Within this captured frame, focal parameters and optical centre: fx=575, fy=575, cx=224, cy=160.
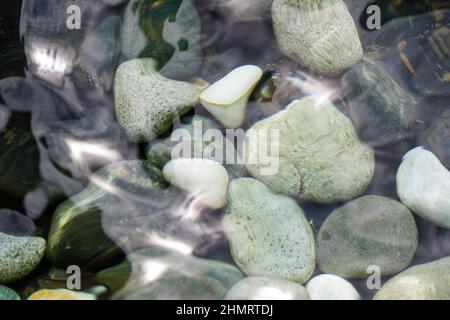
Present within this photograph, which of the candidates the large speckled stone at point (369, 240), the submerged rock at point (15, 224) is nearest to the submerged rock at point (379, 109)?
the large speckled stone at point (369, 240)

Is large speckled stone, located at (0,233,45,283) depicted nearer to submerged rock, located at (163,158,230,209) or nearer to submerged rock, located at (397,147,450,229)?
submerged rock, located at (163,158,230,209)

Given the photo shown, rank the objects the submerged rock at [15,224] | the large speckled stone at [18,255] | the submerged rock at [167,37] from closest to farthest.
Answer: the large speckled stone at [18,255] → the submerged rock at [15,224] → the submerged rock at [167,37]

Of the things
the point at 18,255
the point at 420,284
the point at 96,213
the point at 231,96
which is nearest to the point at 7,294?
the point at 18,255

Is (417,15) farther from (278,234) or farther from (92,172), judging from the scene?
(92,172)

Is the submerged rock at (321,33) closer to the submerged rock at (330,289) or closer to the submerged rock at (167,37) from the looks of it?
the submerged rock at (167,37)

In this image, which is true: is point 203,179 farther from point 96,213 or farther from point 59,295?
point 59,295
